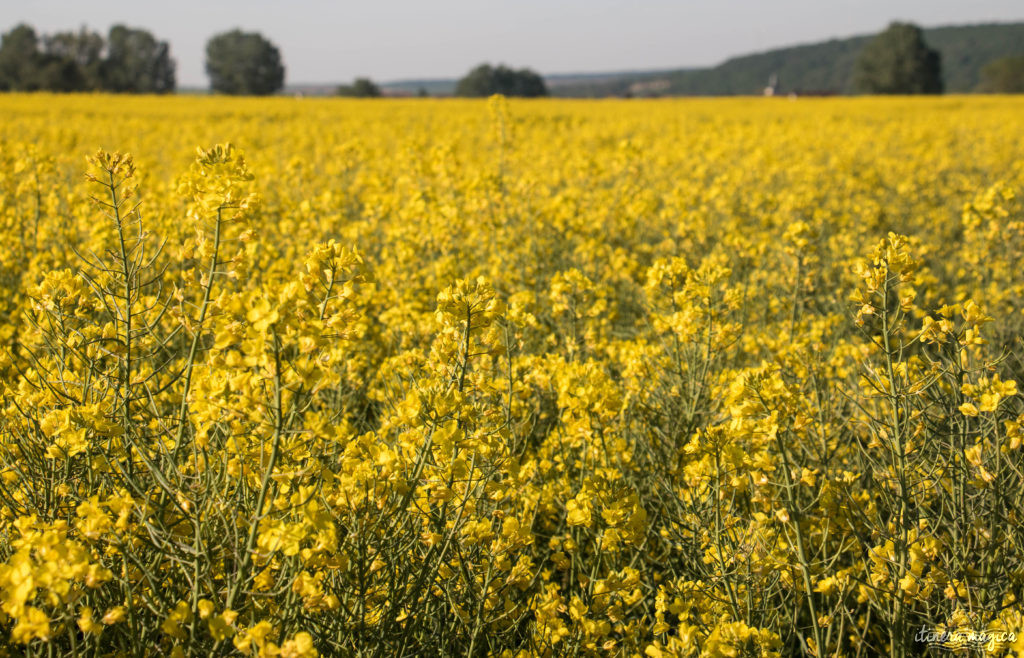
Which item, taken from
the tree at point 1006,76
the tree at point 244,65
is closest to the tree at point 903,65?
the tree at point 1006,76

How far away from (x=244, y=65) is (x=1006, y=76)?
7262 cm

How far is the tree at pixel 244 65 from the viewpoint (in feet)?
209

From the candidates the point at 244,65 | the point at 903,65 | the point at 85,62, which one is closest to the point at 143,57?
the point at 85,62

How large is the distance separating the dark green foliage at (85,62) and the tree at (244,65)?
5398mm

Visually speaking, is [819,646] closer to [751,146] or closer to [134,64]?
[751,146]

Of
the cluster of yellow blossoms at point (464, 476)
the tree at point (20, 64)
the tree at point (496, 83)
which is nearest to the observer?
the cluster of yellow blossoms at point (464, 476)

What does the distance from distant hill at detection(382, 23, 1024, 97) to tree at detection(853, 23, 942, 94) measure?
43.6 metres

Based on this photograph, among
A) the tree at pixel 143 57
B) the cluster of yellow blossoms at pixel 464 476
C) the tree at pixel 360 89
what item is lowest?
the cluster of yellow blossoms at pixel 464 476

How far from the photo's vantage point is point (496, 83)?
63125mm

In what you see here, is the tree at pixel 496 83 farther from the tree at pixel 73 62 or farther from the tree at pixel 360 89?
the tree at pixel 73 62

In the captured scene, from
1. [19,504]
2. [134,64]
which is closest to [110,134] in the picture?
[19,504]

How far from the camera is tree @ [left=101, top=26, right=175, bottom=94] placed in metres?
63.4

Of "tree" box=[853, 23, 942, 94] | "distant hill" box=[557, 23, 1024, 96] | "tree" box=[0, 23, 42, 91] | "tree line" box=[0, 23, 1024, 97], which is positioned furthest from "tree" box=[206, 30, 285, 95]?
"tree" box=[853, 23, 942, 94]

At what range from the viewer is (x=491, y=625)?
206 cm
